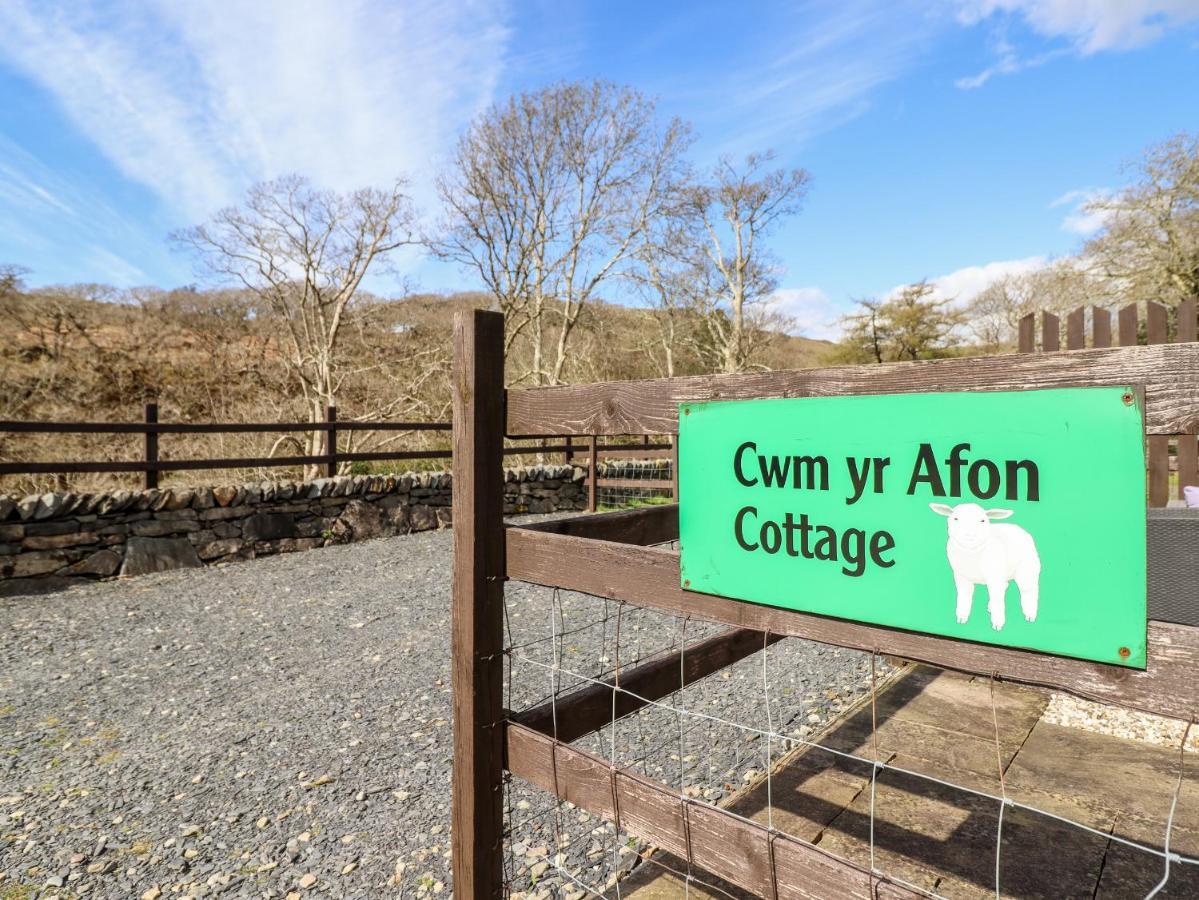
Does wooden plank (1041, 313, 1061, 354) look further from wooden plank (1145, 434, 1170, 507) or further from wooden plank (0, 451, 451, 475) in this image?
wooden plank (0, 451, 451, 475)

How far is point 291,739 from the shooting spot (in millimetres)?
3297

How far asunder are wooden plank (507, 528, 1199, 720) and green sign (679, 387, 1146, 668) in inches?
1.4

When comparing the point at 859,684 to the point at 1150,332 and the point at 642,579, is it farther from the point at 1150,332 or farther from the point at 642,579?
the point at 642,579

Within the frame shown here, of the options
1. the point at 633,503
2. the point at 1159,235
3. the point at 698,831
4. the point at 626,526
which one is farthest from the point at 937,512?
the point at 1159,235

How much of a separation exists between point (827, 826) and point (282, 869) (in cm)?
192

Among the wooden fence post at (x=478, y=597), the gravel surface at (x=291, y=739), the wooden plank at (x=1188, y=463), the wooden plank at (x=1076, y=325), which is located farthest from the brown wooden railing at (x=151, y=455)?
the wooden plank at (x=1188, y=463)

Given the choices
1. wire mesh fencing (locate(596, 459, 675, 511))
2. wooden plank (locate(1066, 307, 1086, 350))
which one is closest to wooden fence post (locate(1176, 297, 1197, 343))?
wooden plank (locate(1066, 307, 1086, 350))

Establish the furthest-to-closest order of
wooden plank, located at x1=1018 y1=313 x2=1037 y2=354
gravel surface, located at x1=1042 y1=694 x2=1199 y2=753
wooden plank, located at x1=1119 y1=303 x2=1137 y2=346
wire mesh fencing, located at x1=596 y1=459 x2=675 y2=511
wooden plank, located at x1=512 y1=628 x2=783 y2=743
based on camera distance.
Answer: wire mesh fencing, located at x1=596 y1=459 x2=675 y2=511
wooden plank, located at x1=1119 y1=303 x2=1137 y2=346
wooden plank, located at x1=1018 y1=313 x2=1037 y2=354
gravel surface, located at x1=1042 y1=694 x2=1199 y2=753
wooden plank, located at x1=512 y1=628 x2=783 y2=743

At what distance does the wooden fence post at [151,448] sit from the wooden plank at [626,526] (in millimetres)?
6916

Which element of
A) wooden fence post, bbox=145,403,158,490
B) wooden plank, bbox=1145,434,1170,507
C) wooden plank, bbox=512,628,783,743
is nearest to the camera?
wooden plank, bbox=512,628,783,743

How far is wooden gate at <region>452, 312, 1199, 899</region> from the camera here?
996mm

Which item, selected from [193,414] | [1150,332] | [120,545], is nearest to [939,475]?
[1150,332]

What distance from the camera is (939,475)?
3.66 ft

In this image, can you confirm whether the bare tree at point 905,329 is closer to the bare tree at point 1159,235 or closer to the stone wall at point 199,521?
the bare tree at point 1159,235
